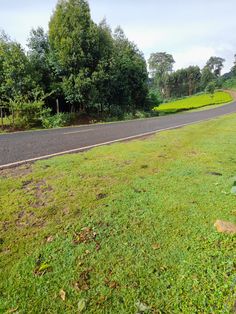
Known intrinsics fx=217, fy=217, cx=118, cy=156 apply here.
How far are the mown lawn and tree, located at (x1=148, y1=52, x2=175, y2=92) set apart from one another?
7122 cm

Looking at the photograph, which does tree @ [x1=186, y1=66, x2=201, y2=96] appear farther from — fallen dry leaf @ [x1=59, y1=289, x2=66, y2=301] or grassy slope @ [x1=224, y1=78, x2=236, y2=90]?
fallen dry leaf @ [x1=59, y1=289, x2=66, y2=301]

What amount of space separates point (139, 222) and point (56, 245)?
858mm

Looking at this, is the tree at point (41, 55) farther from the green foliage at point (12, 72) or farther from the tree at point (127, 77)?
the tree at point (127, 77)

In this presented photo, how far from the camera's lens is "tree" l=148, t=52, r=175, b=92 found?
227 ft

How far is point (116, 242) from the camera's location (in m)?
2.01

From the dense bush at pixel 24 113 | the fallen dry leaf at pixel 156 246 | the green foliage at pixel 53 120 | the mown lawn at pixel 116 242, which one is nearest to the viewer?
the mown lawn at pixel 116 242

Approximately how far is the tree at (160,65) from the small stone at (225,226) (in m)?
72.0

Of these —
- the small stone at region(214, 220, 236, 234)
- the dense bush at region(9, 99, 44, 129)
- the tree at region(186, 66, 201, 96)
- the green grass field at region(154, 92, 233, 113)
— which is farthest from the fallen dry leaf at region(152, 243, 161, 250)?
the tree at region(186, 66, 201, 96)

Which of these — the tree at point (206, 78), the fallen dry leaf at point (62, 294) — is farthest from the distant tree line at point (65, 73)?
the tree at point (206, 78)

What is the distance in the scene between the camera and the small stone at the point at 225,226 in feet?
6.87

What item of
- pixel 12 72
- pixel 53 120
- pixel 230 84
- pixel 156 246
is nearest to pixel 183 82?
pixel 230 84

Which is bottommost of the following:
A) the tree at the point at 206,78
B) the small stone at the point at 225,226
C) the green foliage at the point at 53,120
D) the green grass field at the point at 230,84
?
the small stone at the point at 225,226

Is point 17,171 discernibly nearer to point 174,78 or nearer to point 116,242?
point 116,242

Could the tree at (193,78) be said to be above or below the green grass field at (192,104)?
above
